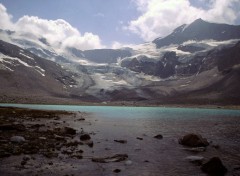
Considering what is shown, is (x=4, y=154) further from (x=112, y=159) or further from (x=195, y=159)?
(x=195, y=159)

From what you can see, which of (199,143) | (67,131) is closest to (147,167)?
(199,143)

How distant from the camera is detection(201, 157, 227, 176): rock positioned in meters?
26.5

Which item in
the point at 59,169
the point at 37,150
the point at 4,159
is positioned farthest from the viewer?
the point at 37,150

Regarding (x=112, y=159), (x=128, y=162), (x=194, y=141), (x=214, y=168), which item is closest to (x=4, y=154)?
(x=112, y=159)

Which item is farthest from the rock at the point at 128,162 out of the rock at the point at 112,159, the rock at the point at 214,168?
the rock at the point at 214,168

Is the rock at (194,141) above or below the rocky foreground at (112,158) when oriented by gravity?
above

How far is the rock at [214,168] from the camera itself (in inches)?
1043

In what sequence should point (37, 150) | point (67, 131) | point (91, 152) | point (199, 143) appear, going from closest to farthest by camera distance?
point (37, 150) < point (91, 152) < point (199, 143) < point (67, 131)

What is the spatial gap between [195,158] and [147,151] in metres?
7.06

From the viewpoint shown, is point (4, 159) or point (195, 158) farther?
point (195, 158)

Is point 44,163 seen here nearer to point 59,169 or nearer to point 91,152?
point 59,169

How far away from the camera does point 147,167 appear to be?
28484 millimetres

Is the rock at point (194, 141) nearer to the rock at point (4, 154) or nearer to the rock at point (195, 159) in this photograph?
the rock at point (195, 159)

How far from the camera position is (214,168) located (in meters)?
26.7
